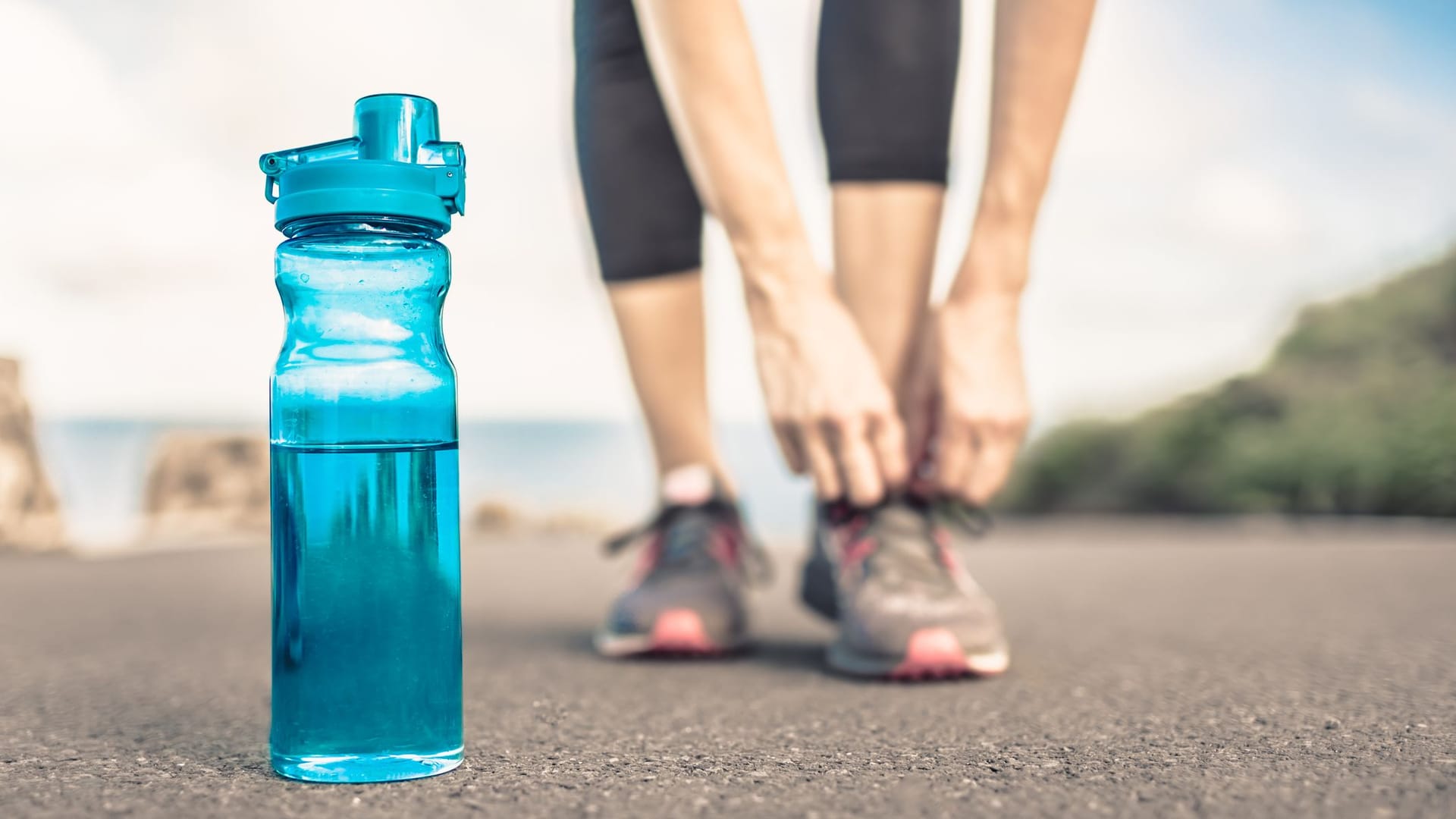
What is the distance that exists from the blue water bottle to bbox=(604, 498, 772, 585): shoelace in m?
0.71

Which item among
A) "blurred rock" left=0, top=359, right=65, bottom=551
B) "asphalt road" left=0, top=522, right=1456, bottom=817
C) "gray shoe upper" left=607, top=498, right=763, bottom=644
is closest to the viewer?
"asphalt road" left=0, top=522, right=1456, bottom=817

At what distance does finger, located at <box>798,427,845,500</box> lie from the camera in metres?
1.37

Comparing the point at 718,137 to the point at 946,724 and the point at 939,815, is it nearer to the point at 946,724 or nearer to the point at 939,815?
the point at 946,724

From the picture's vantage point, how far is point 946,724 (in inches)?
43.3

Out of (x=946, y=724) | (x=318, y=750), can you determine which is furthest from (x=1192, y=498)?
(x=318, y=750)

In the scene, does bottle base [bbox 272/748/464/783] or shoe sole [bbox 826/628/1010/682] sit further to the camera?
shoe sole [bbox 826/628/1010/682]

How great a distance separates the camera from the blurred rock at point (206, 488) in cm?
447

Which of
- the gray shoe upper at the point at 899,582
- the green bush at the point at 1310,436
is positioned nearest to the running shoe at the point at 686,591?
the gray shoe upper at the point at 899,582

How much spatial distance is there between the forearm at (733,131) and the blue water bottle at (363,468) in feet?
1.47

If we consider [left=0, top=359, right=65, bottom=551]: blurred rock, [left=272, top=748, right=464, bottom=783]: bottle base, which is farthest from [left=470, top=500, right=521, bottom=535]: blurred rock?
[left=272, top=748, right=464, bottom=783]: bottle base

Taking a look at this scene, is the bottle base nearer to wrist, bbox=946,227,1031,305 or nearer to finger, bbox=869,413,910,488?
finger, bbox=869,413,910,488

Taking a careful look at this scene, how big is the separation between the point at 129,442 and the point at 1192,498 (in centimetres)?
468

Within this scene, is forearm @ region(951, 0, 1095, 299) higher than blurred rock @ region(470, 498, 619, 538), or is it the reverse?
forearm @ region(951, 0, 1095, 299)

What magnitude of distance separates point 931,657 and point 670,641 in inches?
13.8
